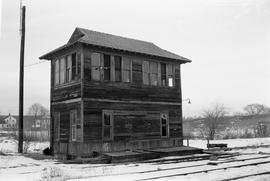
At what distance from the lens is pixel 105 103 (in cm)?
2139

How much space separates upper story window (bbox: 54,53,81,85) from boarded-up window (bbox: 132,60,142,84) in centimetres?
401

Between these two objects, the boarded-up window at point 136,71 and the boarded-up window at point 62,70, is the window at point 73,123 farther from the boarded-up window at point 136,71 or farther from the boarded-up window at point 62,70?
the boarded-up window at point 136,71

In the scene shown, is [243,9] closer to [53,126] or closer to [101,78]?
[101,78]

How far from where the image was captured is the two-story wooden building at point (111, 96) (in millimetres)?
20719

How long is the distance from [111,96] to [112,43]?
373cm

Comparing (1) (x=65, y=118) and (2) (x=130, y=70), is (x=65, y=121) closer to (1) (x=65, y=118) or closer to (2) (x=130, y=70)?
(1) (x=65, y=118)

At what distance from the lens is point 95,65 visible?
21.3m

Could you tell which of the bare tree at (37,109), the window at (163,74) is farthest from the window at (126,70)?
the bare tree at (37,109)

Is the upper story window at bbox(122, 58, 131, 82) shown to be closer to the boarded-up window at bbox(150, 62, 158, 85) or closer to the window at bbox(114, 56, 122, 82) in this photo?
the window at bbox(114, 56, 122, 82)

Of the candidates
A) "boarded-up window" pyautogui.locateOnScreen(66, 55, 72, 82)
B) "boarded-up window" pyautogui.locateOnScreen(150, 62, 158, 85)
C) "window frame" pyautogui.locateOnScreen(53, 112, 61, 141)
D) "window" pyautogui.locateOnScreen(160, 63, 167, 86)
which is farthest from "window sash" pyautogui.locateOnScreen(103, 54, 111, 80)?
"window" pyautogui.locateOnScreen(160, 63, 167, 86)

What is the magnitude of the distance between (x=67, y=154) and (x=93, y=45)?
7.11 metres

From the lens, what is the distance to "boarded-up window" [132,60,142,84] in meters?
23.1

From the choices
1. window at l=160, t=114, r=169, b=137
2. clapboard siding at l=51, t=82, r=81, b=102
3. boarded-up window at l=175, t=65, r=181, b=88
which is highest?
boarded-up window at l=175, t=65, r=181, b=88

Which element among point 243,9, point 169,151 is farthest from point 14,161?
point 243,9
